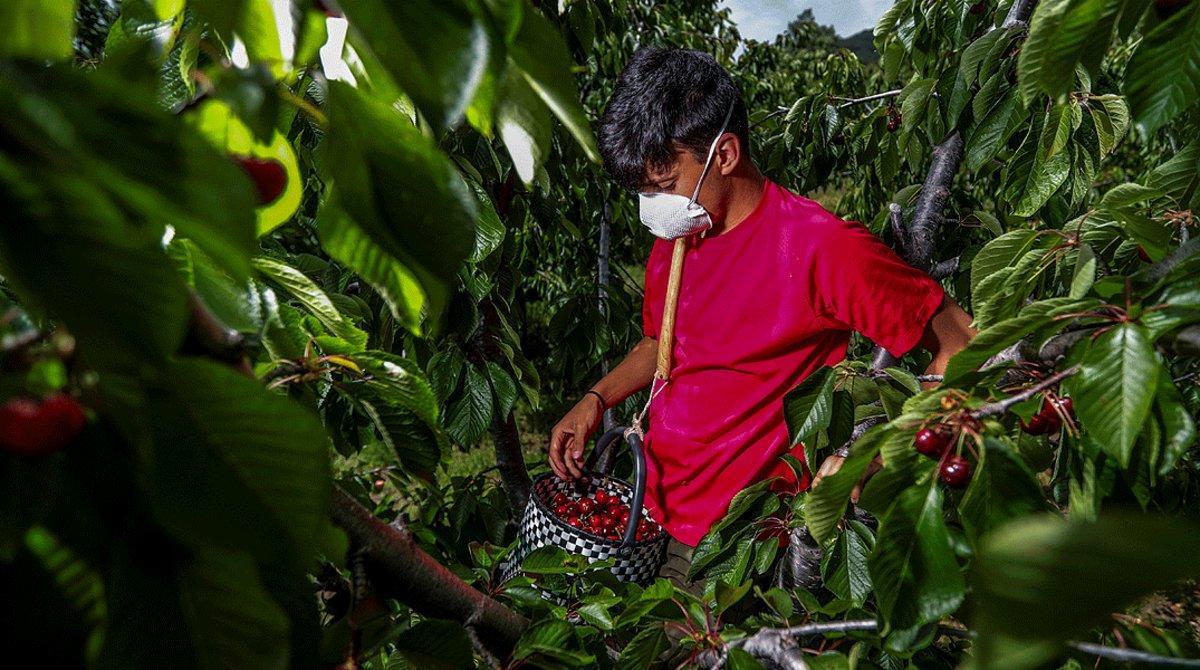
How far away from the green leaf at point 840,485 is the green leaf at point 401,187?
0.39m

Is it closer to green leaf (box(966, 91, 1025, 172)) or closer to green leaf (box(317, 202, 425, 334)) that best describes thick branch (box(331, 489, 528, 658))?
green leaf (box(317, 202, 425, 334))

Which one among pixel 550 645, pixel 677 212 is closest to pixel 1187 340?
pixel 550 645

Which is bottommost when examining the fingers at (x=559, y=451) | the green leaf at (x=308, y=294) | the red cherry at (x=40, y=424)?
the fingers at (x=559, y=451)

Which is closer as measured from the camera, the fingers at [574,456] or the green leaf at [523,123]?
the green leaf at [523,123]

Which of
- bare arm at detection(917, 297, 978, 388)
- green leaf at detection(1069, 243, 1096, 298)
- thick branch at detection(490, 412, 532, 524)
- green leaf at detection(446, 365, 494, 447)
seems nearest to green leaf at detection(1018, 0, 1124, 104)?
green leaf at detection(1069, 243, 1096, 298)

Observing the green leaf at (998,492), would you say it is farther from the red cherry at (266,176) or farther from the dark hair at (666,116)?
the dark hair at (666,116)

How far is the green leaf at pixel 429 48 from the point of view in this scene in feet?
1.03

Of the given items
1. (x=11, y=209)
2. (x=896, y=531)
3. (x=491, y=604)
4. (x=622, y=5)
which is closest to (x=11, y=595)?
(x=11, y=209)

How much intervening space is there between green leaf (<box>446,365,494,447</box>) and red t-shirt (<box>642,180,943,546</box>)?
0.39m

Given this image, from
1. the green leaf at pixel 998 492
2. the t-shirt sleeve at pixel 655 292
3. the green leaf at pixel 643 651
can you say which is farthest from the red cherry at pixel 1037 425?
the t-shirt sleeve at pixel 655 292

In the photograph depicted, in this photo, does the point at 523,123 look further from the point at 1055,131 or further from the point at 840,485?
the point at 1055,131

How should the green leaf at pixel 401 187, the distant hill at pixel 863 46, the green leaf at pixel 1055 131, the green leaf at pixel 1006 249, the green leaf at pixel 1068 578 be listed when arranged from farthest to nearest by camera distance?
the distant hill at pixel 863 46 → the green leaf at pixel 1055 131 → the green leaf at pixel 1006 249 → the green leaf at pixel 401 187 → the green leaf at pixel 1068 578

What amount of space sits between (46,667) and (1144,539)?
0.39m

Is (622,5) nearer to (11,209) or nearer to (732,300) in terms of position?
(732,300)
